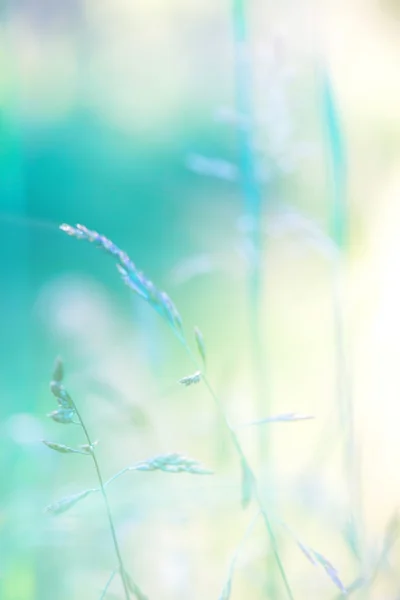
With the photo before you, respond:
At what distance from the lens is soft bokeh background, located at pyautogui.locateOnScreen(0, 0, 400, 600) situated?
50 centimetres

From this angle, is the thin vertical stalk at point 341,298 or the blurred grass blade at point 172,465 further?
the thin vertical stalk at point 341,298

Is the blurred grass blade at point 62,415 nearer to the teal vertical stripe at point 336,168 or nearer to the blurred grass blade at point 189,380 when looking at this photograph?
the blurred grass blade at point 189,380

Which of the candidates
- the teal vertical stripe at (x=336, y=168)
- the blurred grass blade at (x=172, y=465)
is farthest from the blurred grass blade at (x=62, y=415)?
the teal vertical stripe at (x=336, y=168)

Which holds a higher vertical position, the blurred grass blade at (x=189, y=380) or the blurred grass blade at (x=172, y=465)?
the blurred grass blade at (x=189, y=380)

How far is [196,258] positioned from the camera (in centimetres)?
54

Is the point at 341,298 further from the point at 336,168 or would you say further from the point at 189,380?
the point at 189,380

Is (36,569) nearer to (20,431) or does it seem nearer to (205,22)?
(20,431)

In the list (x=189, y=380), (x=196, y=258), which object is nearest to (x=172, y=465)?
(x=189, y=380)

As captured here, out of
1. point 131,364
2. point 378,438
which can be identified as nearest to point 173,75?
→ point 131,364

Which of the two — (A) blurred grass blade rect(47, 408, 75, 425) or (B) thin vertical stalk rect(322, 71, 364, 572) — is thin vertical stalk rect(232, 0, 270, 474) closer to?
(B) thin vertical stalk rect(322, 71, 364, 572)

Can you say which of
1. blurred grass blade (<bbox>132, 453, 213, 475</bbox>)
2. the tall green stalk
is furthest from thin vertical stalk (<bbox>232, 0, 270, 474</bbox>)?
blurred grass blade (<bbox>132, 453, 213, 475</bbox>)

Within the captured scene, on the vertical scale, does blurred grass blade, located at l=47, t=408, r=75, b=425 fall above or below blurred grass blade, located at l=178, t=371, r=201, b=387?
below

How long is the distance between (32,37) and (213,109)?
6.6 inches

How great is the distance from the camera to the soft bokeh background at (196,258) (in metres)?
0.50
